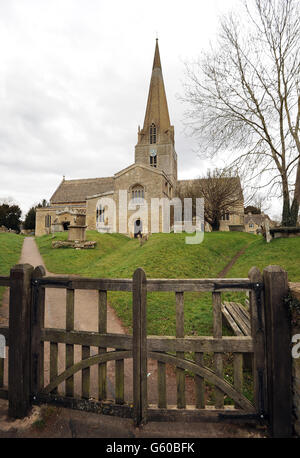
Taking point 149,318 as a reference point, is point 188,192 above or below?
above

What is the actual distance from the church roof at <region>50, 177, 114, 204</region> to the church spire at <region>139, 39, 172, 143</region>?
11.6 m

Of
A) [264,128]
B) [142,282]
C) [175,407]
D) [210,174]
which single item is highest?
[210,174]

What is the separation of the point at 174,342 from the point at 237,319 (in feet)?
7.46

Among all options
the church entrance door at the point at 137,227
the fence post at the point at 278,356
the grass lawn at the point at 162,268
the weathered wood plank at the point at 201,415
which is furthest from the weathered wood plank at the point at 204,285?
the church entrance door at the point at 137,227

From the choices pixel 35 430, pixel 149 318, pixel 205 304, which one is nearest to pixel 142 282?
pixel 35 430

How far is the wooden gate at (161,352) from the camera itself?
244 cm

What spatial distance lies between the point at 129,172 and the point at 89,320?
32517mm

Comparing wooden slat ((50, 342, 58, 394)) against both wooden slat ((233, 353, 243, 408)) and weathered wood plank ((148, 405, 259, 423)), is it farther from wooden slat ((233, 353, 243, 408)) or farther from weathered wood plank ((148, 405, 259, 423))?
wooden slat ((233, 353, 243, 408))

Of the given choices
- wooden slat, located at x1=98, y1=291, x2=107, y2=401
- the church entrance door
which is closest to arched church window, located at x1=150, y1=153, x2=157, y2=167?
the church entrance door

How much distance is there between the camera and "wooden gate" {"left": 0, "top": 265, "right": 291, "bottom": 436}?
2436 millimetres

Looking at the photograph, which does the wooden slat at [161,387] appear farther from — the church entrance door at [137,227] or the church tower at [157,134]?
the church tower at [157,134]

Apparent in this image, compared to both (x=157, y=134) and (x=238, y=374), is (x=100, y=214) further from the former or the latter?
(x=238, y=374)

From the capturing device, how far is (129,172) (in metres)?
36.6
